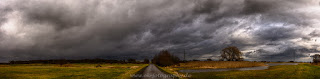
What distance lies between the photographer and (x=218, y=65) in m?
74.4

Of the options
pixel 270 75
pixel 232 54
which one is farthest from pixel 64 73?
pixel 232 54

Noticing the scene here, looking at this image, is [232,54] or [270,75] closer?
[270,75]

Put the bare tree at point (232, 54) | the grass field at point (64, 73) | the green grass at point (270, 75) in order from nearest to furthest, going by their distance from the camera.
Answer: the green grass at point (270, 75) < the grass field at point (64, 73) < the bare tree at point (232, 54)

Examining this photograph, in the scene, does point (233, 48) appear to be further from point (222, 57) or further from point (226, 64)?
point (226, 64)

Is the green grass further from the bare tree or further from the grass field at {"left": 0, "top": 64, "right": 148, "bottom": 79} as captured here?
the bare tree

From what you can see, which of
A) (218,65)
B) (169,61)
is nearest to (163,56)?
(169,61)

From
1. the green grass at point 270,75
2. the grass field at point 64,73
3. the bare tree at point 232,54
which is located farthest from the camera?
the bare tree at point 232,54

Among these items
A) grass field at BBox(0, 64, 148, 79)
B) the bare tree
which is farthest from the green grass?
the bare tree

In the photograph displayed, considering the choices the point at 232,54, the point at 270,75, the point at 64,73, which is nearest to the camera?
the point at 270,75

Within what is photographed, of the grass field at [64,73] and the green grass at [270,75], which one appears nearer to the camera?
the green grass at [270,75]

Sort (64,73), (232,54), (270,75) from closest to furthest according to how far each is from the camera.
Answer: (270,75)
(64,73)
(232,54)

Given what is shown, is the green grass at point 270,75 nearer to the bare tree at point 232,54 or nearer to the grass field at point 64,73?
the grass field at point 64,73

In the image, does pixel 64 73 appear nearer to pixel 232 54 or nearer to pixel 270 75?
pixel 270 75

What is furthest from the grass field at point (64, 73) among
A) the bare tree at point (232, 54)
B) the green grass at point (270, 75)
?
the bare tree at point (232, 54)
